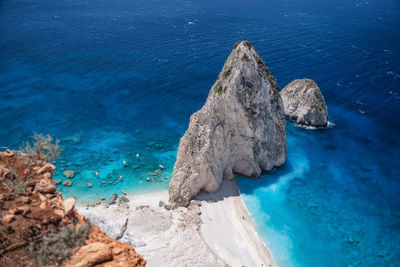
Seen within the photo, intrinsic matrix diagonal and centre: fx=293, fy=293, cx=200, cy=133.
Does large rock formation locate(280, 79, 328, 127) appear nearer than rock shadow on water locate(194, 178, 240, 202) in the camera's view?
No

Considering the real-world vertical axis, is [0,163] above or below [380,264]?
above

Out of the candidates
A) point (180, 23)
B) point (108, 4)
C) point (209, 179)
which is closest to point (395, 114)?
point (209, 179)

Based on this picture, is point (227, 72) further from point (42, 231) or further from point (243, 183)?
point (42, 231)

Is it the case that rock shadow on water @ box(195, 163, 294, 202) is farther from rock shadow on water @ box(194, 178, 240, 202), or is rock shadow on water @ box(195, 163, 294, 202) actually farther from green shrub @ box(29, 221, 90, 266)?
green shrub @ box(29, 221, 90, 266)

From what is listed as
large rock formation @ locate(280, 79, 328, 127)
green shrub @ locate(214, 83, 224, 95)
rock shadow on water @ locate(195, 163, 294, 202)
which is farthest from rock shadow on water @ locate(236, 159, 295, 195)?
large rock formation @ locate(280, 79, 328, 127)

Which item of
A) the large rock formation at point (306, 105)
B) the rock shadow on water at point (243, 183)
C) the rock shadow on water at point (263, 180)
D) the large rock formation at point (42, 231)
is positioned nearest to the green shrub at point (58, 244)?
the large rock formation at point (42, 231)

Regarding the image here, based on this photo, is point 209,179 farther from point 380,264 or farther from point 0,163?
point 0,163
